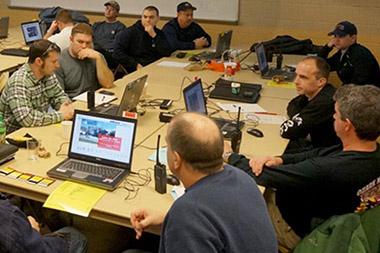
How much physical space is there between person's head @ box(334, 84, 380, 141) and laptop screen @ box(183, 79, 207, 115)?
0.97 metres

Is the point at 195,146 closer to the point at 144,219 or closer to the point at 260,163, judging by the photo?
the point at 144,219

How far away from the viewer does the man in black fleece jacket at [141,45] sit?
5258 mm

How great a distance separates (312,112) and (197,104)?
75 cm

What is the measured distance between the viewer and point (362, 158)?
206 centimetres

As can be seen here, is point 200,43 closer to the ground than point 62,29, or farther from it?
closer to the ground

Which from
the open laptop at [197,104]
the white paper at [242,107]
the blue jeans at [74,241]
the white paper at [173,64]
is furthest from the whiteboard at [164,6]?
the blue jeans at [74,241]

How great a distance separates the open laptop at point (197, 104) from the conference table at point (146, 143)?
0.35 ft

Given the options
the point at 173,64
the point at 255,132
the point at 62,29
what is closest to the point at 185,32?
the point at 173,64

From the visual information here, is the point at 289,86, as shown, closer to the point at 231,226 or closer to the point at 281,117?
the point at 281,117

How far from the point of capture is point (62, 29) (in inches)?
197

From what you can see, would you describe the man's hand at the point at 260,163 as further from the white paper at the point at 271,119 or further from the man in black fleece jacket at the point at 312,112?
the white paper at the point at 271,119

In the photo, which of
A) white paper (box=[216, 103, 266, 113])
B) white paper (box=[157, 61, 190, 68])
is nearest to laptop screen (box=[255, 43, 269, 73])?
white paper (box=[157, 61, 190, 68])

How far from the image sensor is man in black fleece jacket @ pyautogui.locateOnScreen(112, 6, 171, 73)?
207 inches

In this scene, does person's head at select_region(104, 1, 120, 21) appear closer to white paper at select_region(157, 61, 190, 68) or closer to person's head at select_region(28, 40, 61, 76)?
white paper at select_region(157, 61, 190, 68)
